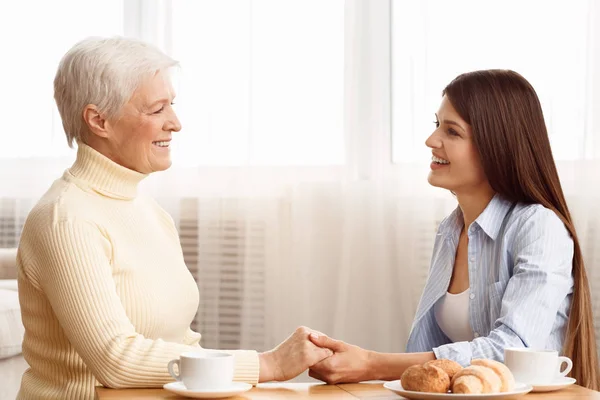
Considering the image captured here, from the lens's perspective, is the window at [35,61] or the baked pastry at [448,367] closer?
the baked pastry at [448,367]

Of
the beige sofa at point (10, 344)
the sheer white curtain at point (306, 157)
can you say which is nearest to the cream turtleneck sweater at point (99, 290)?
the beige sofa at point (10, 344)

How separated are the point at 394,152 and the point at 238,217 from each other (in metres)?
0.67

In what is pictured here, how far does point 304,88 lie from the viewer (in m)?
3.46

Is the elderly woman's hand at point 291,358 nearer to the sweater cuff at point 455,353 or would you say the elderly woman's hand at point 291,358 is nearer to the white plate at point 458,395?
the sweater cuff at point 455,353

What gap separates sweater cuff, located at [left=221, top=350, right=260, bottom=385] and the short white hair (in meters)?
0.57

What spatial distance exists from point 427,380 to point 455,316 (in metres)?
0.70

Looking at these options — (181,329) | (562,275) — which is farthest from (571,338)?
(181,329)

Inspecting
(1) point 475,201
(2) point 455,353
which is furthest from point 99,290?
(1) point 475,201

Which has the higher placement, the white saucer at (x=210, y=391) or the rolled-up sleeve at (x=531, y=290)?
the rolled-up sleeve at (x=531, y=290)

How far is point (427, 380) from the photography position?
4.03 feet

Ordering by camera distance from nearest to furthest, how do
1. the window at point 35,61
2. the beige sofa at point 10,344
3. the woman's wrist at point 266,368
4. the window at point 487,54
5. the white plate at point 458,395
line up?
the white plate at point 458,395 < the woman's wrist at point 266,368 < the beige sofa at point 10,344 < the window at point 487,54 < the window at point 35,61

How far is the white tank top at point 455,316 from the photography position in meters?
1.89

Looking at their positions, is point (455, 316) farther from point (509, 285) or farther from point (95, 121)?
point (95, 121)

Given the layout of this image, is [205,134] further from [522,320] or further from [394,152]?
[522,320]
